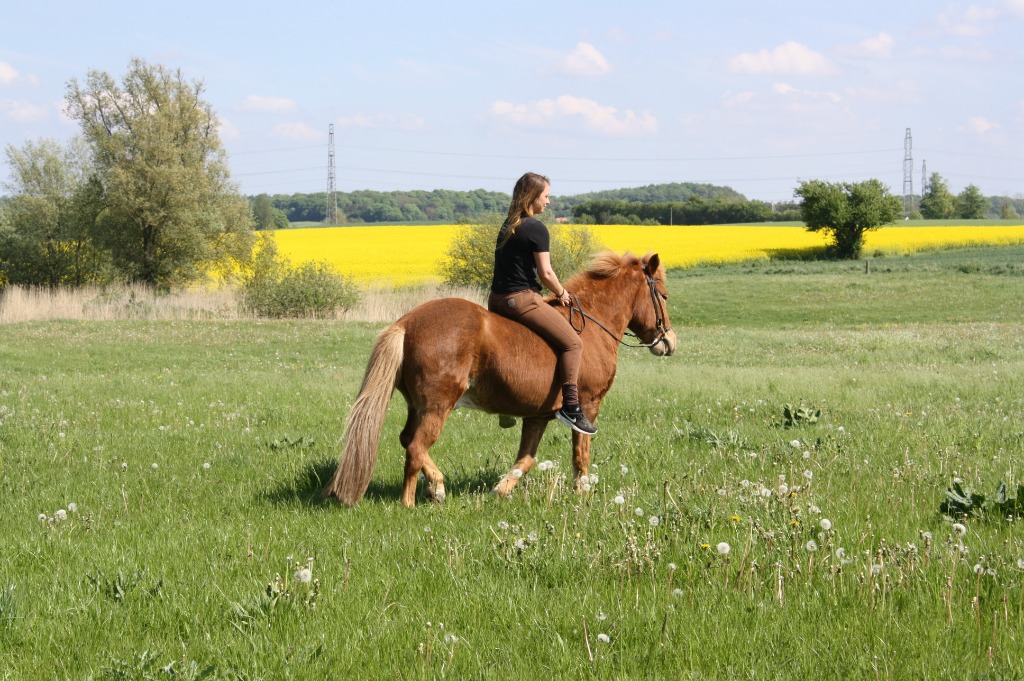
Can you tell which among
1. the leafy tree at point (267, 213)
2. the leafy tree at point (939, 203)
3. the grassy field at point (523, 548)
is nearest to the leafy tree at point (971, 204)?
the leafy tree at point (939, 203)

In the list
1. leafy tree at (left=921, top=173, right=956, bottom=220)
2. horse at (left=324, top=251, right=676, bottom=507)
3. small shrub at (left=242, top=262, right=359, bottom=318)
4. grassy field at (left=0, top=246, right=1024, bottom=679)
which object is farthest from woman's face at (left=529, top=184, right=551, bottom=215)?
leafy tree at (left=921, top=173, right=956, bottom=220)

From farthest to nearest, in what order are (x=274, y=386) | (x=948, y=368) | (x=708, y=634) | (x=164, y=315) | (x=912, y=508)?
(x=164, y=315) → (x=948, y=368) → (x=274, y=386) → (x=912, y=508) → (x=708, y=634)

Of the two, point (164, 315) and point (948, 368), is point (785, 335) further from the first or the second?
point (164, 315)

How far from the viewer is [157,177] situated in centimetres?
4528

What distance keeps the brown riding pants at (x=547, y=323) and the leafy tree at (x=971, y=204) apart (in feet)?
460

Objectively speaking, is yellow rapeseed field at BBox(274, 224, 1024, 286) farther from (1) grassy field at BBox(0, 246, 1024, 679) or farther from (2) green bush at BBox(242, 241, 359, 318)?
(1) grassy field at BBox(0, 246, 1024, 679)

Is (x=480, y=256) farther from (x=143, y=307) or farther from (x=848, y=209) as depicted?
(x=848, y=209)

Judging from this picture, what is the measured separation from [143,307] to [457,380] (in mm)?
30984

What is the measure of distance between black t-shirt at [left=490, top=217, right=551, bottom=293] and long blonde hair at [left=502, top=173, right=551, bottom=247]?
0.12 feet

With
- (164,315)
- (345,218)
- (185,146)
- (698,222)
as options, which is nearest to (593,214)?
(698,222)

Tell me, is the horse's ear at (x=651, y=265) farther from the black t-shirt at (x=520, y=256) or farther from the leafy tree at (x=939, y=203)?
the leafy tree at (x=939, y=203)

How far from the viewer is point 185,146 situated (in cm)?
4712

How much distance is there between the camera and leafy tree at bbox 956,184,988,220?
131750 millimetres

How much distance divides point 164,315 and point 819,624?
3329 cm
